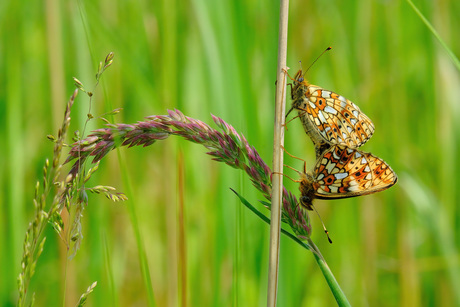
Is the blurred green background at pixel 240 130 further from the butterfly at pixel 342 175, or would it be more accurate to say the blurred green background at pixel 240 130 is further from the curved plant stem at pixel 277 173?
the curved plant stem at pixel 277 173

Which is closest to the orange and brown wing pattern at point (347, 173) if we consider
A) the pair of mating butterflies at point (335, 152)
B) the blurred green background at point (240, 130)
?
the pair of mating butterflies at point (335, 152)

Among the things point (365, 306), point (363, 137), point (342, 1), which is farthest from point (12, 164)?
point (342, 1)

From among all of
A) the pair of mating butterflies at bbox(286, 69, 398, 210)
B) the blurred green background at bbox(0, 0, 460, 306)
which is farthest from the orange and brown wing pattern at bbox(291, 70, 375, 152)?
the blurred green background at bbox(0, 0, 460, 306)

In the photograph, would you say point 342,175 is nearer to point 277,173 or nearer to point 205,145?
point 277,173

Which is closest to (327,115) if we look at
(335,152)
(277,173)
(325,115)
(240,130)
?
(325,115)

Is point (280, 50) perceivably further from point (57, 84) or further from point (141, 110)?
point (141, 110)

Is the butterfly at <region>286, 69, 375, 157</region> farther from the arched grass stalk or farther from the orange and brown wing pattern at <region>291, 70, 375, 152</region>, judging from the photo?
the arched grass stalk
